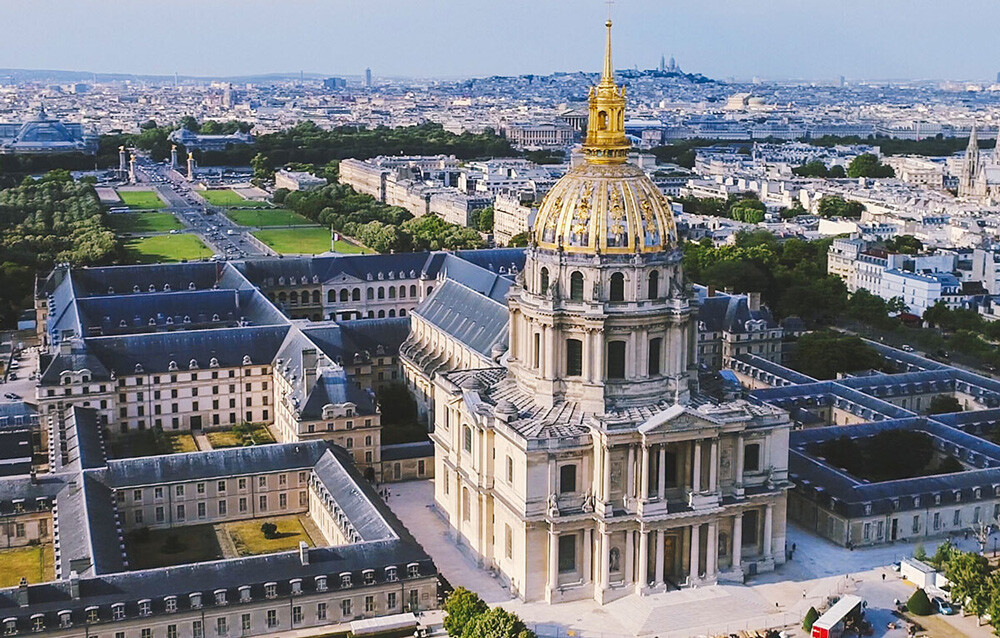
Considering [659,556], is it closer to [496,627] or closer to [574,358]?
[574,358]

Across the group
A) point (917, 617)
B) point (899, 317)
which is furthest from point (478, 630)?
point (899, 317)

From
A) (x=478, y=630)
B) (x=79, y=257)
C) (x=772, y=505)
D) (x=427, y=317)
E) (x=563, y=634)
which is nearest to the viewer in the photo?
(x=478, y=630)

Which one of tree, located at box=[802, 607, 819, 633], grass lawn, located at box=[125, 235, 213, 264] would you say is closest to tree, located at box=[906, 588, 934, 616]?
tree, located at box=[802, 607, 819, 633]

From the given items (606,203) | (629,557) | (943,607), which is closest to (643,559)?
(629,557)

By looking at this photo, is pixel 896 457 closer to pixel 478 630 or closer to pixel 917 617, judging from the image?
pixel 917 617

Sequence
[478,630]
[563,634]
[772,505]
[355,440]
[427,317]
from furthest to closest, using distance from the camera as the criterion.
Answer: [427,317]
[355,440]
[772,505]
[563,634]
[478,630]
